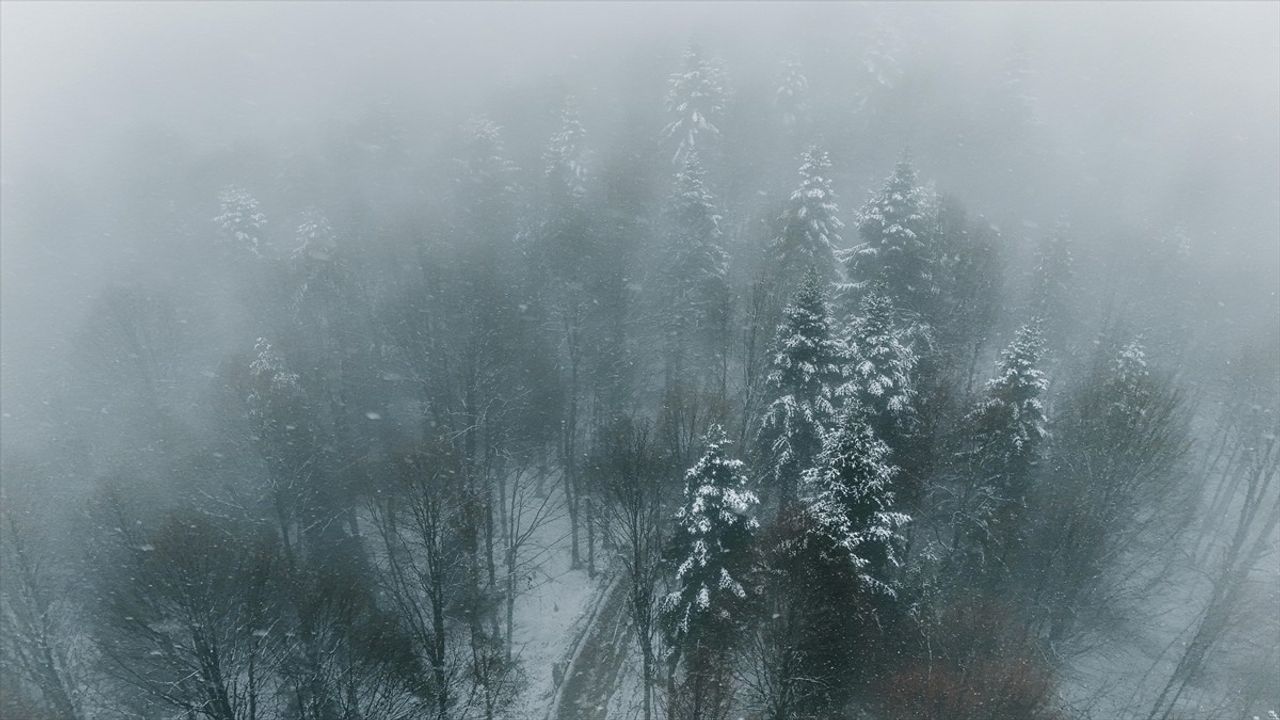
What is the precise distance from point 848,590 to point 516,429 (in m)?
20.0

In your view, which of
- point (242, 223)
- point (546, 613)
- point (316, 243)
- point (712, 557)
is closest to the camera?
point (712, 557)

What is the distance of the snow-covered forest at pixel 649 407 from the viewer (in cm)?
2159

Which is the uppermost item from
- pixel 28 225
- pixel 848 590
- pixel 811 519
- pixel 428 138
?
pixel 428 138

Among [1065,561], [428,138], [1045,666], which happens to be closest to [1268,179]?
[1065,561]

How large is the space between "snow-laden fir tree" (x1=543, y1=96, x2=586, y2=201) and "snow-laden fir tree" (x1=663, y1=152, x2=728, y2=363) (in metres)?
11.1

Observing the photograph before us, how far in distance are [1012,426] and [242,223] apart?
46.6 meters

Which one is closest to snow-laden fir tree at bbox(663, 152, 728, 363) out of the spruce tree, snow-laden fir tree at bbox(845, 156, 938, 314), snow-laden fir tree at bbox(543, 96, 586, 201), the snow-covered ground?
the spruce tree

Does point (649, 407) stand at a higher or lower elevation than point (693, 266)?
lower

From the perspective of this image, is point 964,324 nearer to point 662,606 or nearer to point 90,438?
point 662,606

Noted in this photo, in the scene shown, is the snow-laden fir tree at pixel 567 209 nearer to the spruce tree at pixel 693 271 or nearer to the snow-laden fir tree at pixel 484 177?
the snow-laden fir tree at pixel 484 177

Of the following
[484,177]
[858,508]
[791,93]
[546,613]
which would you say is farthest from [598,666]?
[791,93]

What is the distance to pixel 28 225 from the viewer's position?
53.5 m

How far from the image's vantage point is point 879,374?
25.7m

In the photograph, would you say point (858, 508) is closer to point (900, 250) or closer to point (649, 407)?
point (900, 250)
